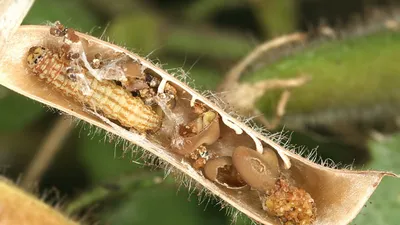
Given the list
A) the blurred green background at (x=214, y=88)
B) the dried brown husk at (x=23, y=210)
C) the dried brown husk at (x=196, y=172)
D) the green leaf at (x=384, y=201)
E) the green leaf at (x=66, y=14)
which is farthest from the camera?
→ the green leaf at (x=66, y=14)

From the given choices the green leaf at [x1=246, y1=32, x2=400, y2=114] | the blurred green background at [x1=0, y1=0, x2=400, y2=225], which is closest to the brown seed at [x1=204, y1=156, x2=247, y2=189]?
the blurred green background at [x1=0, y1=0, x2=400, y2=225]

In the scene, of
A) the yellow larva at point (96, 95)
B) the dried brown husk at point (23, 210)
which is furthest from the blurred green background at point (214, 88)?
the yellow larva at point (96, 95)

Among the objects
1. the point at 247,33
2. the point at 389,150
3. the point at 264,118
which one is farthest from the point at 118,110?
the point at 247,33

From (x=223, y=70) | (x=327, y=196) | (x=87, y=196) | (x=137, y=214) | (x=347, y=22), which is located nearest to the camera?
(x=327, y=196)

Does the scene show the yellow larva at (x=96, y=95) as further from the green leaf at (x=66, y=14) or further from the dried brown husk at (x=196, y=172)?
the green leaf at (x=66, y=14)

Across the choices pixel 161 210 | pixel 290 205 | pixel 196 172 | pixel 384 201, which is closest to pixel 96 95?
pixel 196 172

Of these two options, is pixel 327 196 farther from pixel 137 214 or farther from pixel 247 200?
pixel 137 214

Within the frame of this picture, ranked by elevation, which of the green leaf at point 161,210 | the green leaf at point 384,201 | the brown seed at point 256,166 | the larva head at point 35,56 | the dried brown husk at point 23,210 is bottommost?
the green leaf at point 384,201
